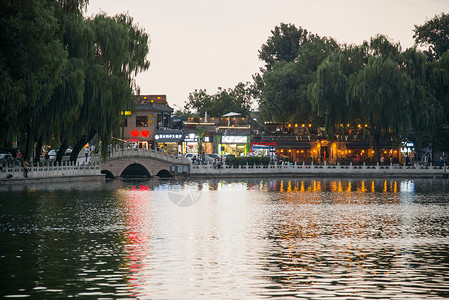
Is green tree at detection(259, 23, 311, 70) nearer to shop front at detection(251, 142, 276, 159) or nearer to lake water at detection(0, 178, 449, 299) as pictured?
shop front at detection(251, 142, 276, 159)

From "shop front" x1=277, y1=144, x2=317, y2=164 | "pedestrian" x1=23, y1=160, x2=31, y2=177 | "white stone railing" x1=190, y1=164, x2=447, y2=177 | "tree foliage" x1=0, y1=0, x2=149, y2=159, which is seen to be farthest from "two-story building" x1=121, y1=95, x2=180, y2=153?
"pedestrian" x1=23, y1=160, x2=31, y2=177

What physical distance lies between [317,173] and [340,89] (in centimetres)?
922

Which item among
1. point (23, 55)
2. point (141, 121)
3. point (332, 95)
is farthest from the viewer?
point (141, 121)

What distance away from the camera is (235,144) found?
105500 millimetres

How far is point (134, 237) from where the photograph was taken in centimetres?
2631

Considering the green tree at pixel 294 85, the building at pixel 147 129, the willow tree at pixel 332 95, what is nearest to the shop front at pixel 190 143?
the building at pixel 147 129

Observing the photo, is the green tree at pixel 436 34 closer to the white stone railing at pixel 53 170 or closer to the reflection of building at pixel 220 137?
the reflection of building at pixel 220 137

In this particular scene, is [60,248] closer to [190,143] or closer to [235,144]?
[235,144]

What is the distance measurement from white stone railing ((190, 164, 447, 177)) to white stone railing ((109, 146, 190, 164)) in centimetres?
198

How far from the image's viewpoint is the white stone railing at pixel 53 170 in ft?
170

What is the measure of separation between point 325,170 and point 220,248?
54.3 metres

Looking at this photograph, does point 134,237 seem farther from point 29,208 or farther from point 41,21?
point 41,21

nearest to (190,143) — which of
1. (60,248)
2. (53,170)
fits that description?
(53,170)

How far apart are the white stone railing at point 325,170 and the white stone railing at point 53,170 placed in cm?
1482
